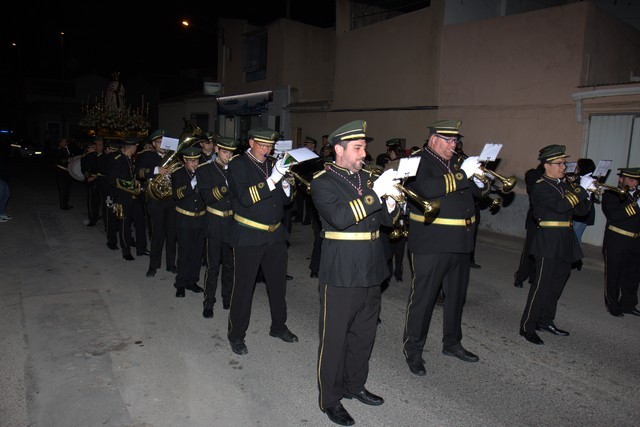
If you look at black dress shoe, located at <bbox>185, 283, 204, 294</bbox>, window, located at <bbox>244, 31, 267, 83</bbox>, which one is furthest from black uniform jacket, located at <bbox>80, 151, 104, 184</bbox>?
window, located at <bbox>244, 31, 267, 83</bbox>

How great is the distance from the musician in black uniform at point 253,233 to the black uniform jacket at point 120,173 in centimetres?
438

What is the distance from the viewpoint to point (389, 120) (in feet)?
51.5

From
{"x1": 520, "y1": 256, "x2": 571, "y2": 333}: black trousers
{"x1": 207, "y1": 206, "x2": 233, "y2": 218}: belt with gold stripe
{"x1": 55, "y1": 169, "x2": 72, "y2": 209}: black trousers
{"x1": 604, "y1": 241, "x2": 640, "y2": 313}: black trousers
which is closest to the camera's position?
{"x1": 520, "y1": 256, "x2": 571, "y2": 333}: black trousers

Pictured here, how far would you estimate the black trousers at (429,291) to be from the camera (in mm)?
4727

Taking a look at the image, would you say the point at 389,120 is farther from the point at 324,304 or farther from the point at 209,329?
the point at 324,304

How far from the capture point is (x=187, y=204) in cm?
683

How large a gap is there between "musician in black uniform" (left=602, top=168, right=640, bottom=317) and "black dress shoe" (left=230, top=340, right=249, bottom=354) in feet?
16.2

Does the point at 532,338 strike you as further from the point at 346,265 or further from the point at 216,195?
the point at 216,195

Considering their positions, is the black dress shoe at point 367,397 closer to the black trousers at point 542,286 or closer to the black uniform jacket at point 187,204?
the black trousers at point 542,286

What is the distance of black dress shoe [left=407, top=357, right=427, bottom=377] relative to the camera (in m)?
4.69

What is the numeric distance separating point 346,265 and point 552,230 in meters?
2.89

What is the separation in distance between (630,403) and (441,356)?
1.71 m

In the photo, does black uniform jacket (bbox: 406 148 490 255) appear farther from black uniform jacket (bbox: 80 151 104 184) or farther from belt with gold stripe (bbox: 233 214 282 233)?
black uniform jacket (bbox: 80 151 104 184)

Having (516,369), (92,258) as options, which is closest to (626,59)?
(516,369)
